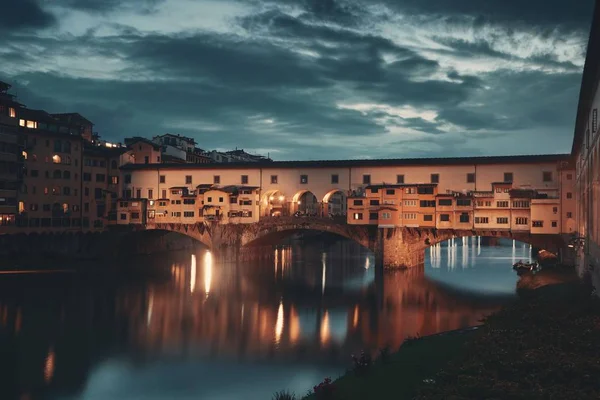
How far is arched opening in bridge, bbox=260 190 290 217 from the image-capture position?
67.8 m

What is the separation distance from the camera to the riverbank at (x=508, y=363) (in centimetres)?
1317

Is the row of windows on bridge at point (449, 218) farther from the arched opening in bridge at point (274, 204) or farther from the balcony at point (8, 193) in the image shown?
the balcony at point (8, 193)

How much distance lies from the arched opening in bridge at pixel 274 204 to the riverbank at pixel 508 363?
4441 cm

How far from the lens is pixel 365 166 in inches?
2477

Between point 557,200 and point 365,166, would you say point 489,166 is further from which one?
point 365,166

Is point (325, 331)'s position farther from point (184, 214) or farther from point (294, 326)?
point (184, 214)

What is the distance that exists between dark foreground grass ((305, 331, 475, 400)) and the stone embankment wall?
5440 cm

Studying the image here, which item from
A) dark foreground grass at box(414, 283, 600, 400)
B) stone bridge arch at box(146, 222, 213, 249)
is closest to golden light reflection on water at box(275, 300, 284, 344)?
dark foreground grass at box(414, 283, 600, 400)

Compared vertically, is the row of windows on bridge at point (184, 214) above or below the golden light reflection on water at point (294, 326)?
above

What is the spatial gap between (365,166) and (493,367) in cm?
4846

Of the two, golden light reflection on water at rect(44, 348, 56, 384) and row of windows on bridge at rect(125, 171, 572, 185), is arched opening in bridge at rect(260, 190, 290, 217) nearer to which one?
row of windows on bridge at rect(125, 171, 572, 185)

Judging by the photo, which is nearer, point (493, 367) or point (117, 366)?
point (493, 367)

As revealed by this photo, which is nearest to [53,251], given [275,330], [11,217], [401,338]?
[11,217]

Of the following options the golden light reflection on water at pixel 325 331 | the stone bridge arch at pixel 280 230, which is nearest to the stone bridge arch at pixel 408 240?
the stone bridge arch at pixel 280 230
